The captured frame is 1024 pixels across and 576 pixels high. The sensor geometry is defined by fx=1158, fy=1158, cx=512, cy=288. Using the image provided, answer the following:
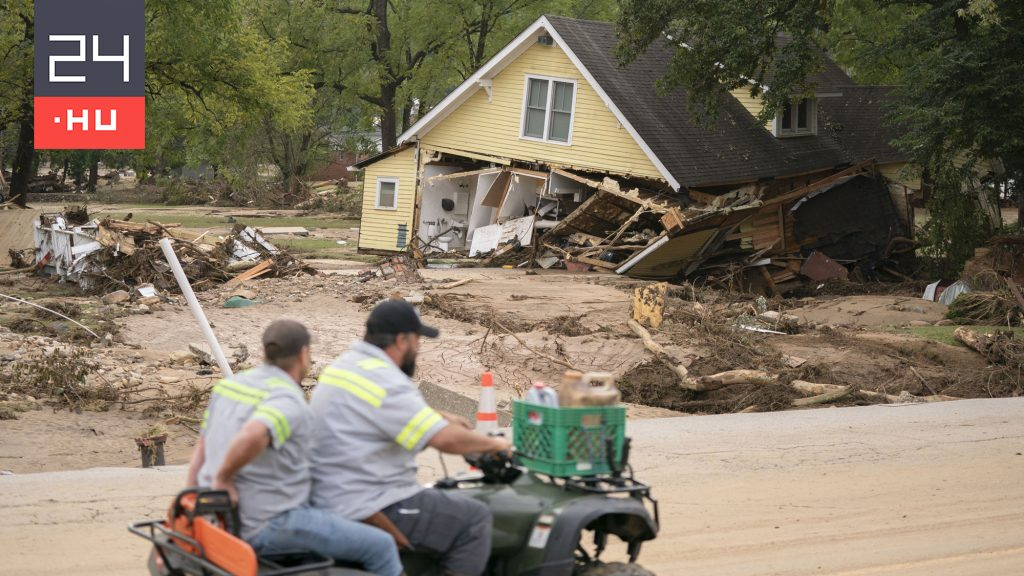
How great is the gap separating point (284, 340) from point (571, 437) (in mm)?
1512

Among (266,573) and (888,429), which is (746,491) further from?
(266,573)

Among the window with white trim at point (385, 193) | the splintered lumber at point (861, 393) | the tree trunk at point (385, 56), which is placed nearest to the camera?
the splintered lumber at point (861, 393)

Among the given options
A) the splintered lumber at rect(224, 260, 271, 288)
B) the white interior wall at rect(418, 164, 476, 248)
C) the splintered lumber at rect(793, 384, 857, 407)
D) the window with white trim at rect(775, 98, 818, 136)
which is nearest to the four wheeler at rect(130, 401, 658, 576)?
the splintered lumber at rect(793, 384, 857, 407)

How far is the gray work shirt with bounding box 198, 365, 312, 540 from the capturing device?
493 centimetres

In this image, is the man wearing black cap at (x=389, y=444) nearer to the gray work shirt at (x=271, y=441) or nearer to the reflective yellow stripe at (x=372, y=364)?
the reflective yellow stripe at (x=372, y=364)

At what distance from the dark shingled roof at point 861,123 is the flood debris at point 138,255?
18.1m

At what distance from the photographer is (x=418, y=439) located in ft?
17.0

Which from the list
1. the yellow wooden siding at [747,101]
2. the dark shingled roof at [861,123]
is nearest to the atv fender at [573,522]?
the yellow wooden siding at [747,101]

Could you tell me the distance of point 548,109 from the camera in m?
31.7

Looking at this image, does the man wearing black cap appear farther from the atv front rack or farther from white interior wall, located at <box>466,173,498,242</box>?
white interior wall, located at <box>466,173,498,242</box>

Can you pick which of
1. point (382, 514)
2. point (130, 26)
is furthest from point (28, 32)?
point (382, 514)

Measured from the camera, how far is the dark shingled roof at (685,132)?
97.9ft

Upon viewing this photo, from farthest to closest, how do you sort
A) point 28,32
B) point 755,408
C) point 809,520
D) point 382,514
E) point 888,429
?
point 28,32, point 755,408, point 888,429, point 809,520, point 382,514

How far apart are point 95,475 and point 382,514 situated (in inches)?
203
